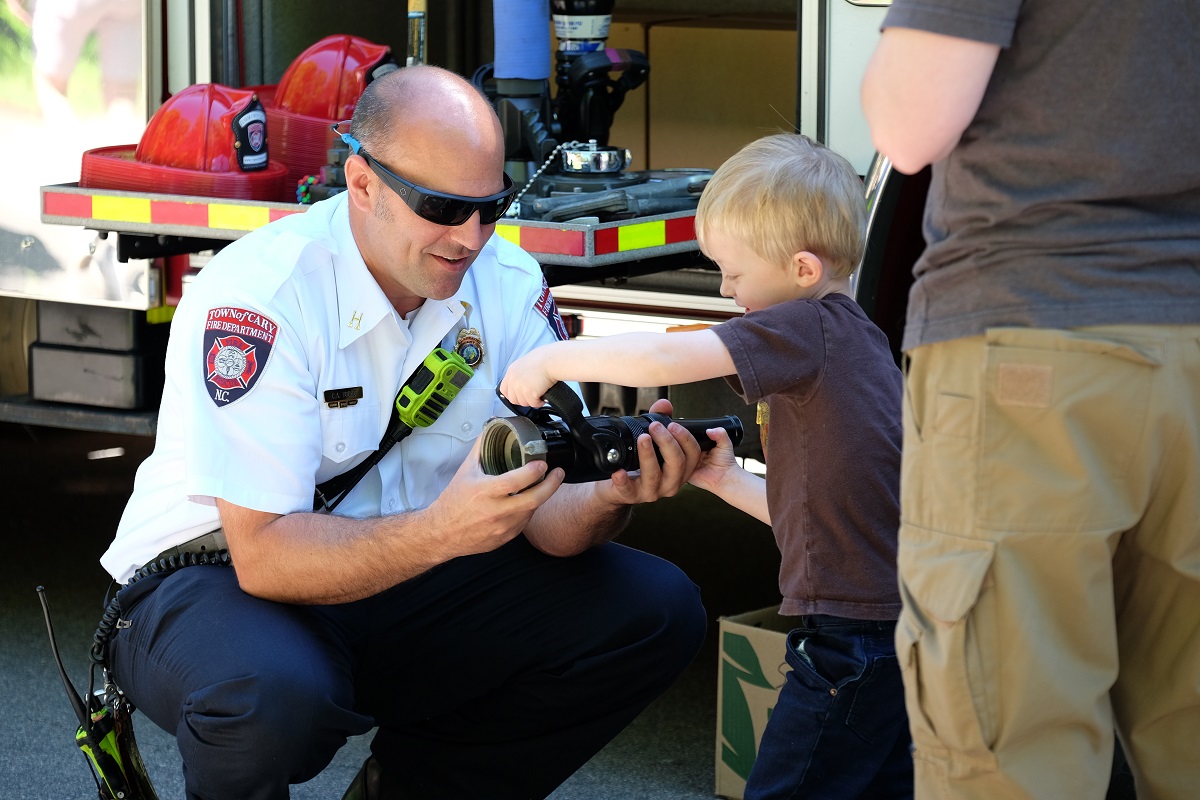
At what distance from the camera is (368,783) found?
A: 2600mm

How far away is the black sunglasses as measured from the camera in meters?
2.34

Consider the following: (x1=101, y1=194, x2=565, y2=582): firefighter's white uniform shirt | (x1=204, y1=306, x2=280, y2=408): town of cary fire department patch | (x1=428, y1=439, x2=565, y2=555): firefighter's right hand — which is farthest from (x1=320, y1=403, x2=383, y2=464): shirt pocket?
(x1=428, y1=439, x2=565, y2=555): firefighter's right hand

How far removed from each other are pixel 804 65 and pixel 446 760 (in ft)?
5.05

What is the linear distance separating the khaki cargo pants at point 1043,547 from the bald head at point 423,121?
3.22 ft

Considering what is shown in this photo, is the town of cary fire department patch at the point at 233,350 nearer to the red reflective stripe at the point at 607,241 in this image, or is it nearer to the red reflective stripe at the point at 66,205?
the red reflective stripe at the point at 607,241

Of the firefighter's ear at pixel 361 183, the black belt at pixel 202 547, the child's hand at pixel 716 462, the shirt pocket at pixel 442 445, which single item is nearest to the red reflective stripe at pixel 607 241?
the shirt pocket at pixel 442 445

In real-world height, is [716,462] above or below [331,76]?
below

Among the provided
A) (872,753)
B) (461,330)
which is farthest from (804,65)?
(872,753)

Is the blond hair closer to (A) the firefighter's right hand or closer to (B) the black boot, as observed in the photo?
(A) the firefighter's right hand

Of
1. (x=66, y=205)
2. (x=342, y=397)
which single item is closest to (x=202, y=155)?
(x=66, y=205)

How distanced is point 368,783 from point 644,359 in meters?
1.08

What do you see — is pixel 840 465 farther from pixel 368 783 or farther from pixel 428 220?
pixel 368 783

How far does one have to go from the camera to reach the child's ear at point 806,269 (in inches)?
80.6

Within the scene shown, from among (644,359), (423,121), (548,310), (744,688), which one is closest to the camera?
(644,359)
